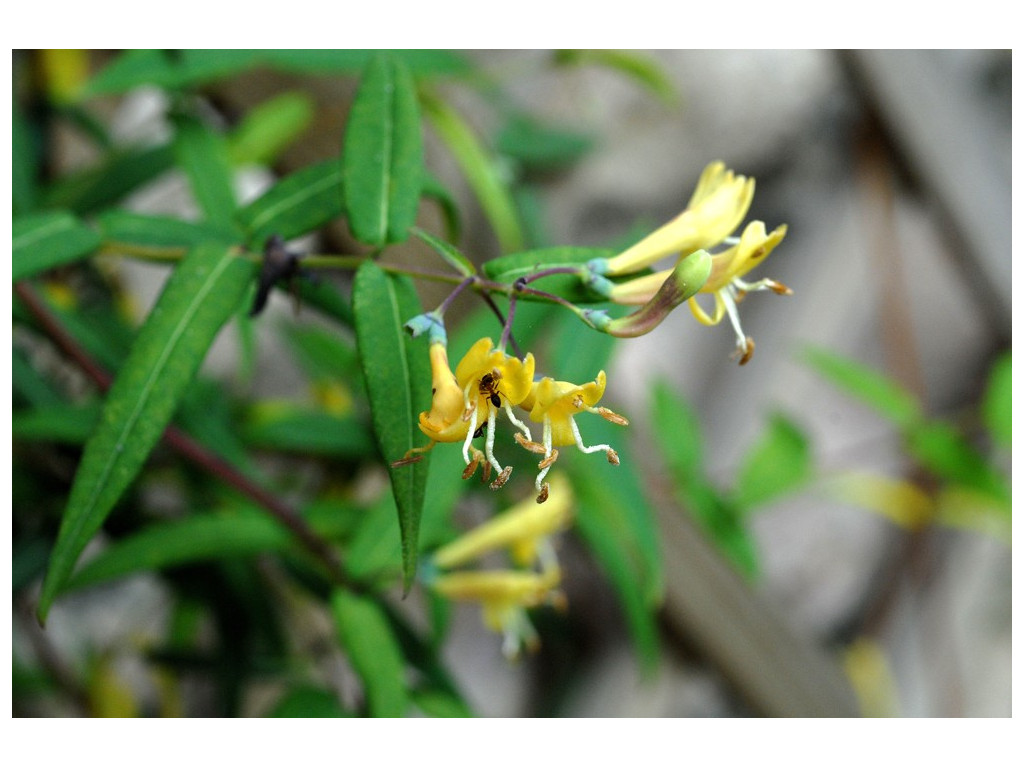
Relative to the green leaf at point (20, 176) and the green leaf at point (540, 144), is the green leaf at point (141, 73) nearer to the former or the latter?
the green leaf at point (20, 176)

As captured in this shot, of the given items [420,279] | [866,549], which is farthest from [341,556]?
[866,549]

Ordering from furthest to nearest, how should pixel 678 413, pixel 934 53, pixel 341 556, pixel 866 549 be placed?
1. pixel 866 549
2. pixel 934 53
3. pixel 678 413
4. pixel 341 556

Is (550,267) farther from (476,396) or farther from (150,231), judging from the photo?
(150,231)

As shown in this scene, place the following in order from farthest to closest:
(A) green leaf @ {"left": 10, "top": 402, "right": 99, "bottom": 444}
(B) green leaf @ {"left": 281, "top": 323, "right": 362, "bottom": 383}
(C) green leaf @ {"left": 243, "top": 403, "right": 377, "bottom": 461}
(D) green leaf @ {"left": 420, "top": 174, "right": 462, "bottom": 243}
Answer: (B) green leaf @ {"left": 281, "top": 323, "right": 362, "bottom": 383} < (C) green leaf @ {"left": 243, "top": 403, "right": 377, "bottom": 461} < (A) green leaf @ {"left": 10, "top": 402, "right": 99, "bottom": 444} < (D) green leaf @ {"left": 420, "top": 174, "right": 462, "bottom": 243}

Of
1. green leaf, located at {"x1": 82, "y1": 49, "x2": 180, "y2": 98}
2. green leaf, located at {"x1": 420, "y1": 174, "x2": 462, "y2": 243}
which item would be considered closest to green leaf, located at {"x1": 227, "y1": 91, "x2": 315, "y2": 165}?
green leaf, located at {"x1": 82, "y1": 49, "x2": 180, "y2": 98}

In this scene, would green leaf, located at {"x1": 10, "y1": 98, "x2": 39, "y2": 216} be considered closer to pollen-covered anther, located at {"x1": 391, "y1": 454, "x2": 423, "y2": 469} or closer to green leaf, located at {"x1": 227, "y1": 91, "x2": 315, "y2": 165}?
green leaf, located at {"x1": 227, "y1": 91, "x2": 315, "y2": 165}
